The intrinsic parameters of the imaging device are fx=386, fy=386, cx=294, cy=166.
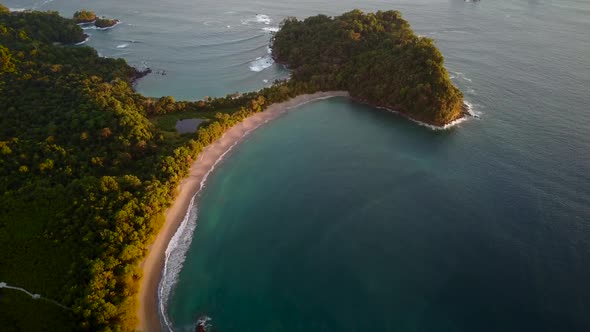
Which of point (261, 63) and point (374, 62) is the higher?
point (374, 62)

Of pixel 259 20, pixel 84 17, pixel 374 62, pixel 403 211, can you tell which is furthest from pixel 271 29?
pixel 403 211

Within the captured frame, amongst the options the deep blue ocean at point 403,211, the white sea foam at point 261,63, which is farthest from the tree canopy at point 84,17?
the white sea foam at point 261,63

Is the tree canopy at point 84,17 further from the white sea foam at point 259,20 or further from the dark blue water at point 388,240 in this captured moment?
the dark blue water at point 388,240

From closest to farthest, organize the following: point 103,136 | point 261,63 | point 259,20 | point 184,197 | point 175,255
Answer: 1. point 175,255
2. point 184,197
3. point 103,136
4. point 261,63
5. point 259,20

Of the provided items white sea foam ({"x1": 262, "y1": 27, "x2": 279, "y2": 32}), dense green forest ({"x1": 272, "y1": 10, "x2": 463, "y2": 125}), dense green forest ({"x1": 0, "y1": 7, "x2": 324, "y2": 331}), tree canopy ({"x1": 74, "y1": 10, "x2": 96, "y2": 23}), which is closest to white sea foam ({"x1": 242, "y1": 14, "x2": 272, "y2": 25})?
white sea foam ({"x1": 262, "y1": 27, "x2": 279, "y2": 32})

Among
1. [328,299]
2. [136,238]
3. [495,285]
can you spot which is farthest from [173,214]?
[495,285]

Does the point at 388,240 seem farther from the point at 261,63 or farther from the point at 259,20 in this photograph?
the point at 259,20
